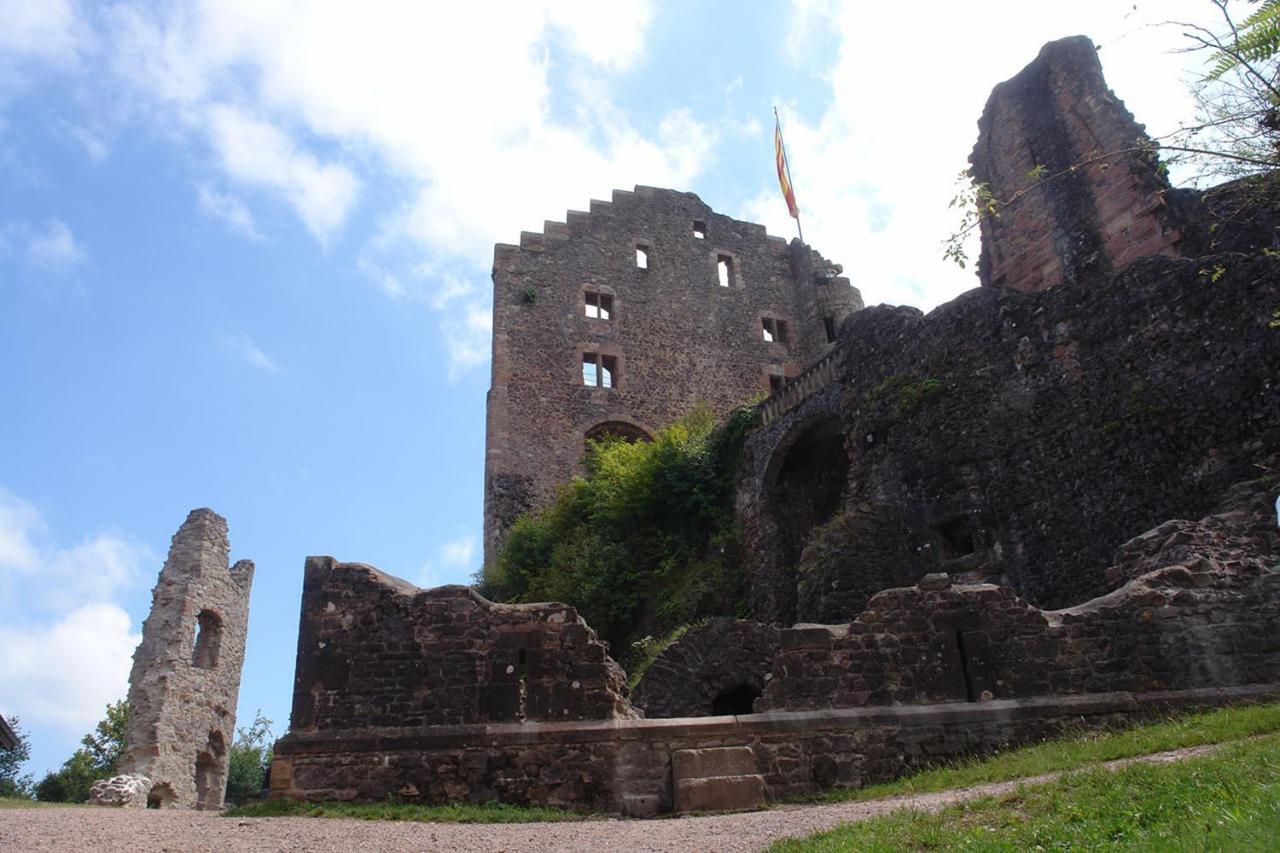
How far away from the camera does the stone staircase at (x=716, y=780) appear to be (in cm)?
891

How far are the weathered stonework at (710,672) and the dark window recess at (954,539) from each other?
10.6 feet

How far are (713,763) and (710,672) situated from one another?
4423 millimetres

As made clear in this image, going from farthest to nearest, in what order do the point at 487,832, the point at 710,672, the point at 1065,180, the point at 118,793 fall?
the point at 1065,180, the point at 118,793, the point at 710,672, the point at 487,832

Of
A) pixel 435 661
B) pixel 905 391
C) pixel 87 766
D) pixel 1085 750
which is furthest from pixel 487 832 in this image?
pixel 87 766

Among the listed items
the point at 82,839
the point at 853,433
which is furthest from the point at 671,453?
the point at 82,839

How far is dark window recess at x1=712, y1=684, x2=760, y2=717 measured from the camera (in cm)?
1355

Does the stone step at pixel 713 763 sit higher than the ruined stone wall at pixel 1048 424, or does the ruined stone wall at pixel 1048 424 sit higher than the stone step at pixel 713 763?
the ruined stone wall at pixel 1048 424

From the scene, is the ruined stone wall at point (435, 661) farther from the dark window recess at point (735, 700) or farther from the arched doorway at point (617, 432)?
the arched doorway at point (617, 432)

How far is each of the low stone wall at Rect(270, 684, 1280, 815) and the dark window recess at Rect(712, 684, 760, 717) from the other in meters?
3.98

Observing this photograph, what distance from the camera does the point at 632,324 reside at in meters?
31.9

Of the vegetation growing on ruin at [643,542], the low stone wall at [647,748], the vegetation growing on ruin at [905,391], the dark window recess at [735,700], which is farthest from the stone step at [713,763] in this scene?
the vegetation growing on ruin at [643,542]

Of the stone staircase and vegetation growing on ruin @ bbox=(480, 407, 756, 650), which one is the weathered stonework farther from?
vegetation growing on ruin @ bbox=(480, 407, 756, 650)

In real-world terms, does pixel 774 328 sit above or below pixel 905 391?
above

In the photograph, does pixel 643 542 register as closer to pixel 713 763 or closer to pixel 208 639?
pixel 208 639
